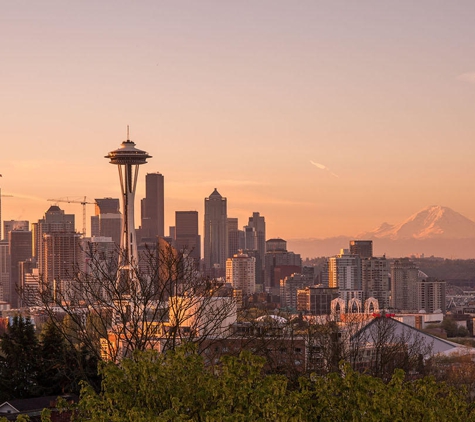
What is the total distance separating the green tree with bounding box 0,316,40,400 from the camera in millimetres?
34812

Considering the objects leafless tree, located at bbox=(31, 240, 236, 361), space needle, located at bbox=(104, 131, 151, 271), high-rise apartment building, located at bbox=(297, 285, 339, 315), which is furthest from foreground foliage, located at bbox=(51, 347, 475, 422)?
high-rise apartment building, located at bbox=(297, 285, 339, 315)

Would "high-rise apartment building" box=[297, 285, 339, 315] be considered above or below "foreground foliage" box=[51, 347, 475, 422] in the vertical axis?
below

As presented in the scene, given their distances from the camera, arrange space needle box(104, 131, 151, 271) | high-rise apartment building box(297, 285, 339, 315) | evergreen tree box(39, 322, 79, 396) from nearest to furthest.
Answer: evergreen tree box(39, 322, 79, 396)
space needle box(104, 131, 151, 271)
high-rise apartment building box(297, 285, 339, 315)

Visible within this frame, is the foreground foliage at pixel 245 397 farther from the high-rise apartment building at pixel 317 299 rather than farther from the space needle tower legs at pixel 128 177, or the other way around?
the high-rise apartment building at pixel 317 299

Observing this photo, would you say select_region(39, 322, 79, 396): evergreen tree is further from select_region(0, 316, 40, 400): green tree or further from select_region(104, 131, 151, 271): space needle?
select_region(104, 131, 151, 271): space needle

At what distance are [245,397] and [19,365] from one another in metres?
24.7

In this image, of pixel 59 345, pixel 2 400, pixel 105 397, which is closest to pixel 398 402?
pixel 105 397

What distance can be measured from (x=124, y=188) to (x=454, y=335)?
62965 millimetres

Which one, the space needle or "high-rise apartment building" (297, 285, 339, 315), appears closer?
the space needle

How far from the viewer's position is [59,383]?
3447 centimetres

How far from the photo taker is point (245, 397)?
12.6 meters

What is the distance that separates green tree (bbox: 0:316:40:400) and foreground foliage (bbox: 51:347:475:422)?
21.6 m

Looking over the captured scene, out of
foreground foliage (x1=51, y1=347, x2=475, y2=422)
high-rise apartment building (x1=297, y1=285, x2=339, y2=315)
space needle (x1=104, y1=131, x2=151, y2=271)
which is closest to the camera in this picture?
foreground foliage (x1=51, y1=347, x2=475, y2=422)

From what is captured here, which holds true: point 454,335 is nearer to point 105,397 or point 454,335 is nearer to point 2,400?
point 2,400
